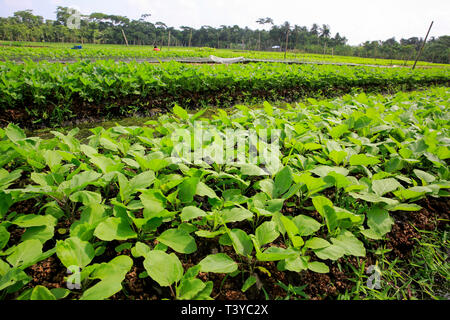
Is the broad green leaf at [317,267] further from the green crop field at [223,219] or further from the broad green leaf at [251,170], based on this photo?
the broad green leaf at [251,170]

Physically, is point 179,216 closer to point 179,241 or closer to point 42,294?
point 179,241

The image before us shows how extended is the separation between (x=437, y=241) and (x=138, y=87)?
14.1 feet

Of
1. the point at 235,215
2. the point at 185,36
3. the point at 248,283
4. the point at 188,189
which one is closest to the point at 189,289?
the point at 248,283

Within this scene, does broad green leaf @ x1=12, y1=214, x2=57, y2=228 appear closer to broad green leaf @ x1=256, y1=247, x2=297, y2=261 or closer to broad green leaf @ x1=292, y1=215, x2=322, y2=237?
broad green leaf @ x1=256, y1=247, x2=297, y2=261

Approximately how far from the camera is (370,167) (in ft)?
5.64

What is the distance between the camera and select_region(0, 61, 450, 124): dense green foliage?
324 cm

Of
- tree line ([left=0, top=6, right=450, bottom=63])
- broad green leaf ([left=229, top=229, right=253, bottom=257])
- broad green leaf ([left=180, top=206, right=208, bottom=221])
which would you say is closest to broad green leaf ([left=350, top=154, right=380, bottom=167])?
broad green leaf ([left=229, top=229, right=253, bottom=257])

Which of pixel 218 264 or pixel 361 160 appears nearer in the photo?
pixel 218 264

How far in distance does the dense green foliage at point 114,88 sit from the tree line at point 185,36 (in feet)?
170

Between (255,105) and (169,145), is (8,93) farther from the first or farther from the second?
(255,105)

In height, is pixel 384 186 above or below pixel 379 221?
above

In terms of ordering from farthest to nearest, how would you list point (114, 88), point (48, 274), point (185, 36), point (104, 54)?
point (185, 36) < point (104, 54) < point (114, 88) < point (48, 274)

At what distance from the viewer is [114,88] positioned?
3840 millimetres

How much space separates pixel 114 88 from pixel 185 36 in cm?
9534
